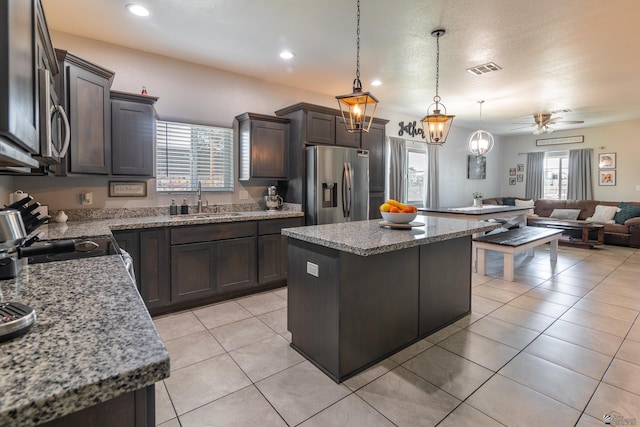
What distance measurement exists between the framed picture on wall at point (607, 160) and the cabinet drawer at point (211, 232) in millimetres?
8968

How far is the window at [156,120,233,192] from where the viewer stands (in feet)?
12.2

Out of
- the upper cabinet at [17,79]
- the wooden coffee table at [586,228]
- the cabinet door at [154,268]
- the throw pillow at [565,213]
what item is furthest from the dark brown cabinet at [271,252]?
the throw pillow at [565,213]

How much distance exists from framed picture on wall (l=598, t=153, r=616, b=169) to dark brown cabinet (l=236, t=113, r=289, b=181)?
27.2 feet

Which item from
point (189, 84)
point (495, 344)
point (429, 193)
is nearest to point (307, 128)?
point (189, 84)

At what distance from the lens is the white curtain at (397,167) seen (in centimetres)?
646

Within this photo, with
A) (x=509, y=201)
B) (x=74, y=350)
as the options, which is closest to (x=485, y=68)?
(x=74, y=350)

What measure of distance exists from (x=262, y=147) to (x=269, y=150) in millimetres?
105

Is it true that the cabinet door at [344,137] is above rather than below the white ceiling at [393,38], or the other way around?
below

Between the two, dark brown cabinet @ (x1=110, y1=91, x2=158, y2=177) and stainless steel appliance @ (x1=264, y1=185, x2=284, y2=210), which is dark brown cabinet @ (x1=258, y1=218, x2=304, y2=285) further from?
dark brown cabinet @ (x1=110, y1=91, x2=158, y2=177)

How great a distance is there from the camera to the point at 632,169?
7.48 metres

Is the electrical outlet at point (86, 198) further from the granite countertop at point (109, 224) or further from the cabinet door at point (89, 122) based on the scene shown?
the cabinet door at point (89, 122)

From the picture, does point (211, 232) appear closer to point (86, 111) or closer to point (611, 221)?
point (86, 111)

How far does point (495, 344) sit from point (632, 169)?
8.00 metres

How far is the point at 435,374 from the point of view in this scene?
217 centimetres
